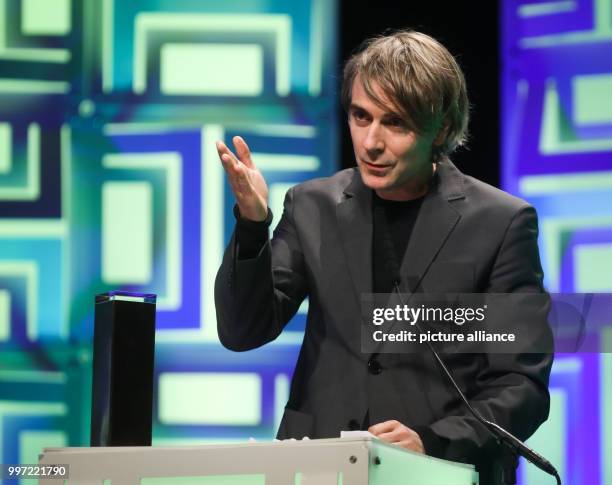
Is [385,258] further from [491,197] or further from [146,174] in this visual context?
[146,174]

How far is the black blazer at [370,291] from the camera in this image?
216cm

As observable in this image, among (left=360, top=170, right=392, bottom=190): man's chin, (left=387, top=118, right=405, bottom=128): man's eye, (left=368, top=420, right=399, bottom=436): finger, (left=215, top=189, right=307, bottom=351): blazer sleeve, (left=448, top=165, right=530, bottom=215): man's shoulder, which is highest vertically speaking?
(left=387, top=118, right=405, bottom=128): man's eye

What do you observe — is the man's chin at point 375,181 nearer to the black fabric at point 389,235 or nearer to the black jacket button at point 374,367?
the black fabric at point 389,235

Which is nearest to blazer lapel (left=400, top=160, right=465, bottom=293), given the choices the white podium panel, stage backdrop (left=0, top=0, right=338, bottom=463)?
the white podium panel

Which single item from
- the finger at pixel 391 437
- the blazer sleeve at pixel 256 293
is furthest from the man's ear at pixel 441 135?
the finger at pixel 391 437

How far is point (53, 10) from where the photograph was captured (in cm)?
362

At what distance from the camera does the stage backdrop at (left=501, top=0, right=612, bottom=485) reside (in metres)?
3.27

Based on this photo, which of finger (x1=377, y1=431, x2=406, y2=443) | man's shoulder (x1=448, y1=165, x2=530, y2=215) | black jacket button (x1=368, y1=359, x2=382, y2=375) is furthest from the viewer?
man's shoulder (x1=448, y1=165, x2=530, y2=215)

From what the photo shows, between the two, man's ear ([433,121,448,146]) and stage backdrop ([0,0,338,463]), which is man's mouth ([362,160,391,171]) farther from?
stage backdrop ([0,0,338,463])

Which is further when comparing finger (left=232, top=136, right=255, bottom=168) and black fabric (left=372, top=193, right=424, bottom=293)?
black fabric (left=372, top=193, right=424, bottom=293)

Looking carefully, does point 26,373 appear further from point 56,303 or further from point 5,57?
point 5,57

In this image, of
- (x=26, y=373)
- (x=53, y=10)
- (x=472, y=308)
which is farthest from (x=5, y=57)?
(x=472, y=308)

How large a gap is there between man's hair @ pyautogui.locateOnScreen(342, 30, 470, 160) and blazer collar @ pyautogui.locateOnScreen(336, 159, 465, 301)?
118 millimetres

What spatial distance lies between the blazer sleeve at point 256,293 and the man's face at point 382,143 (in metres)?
0.26
